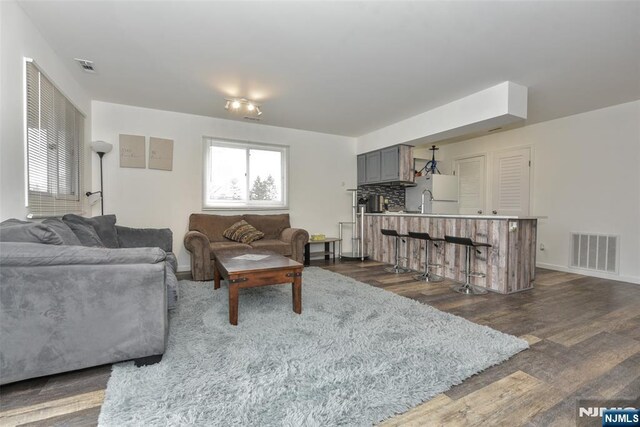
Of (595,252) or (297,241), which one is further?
(297,241)

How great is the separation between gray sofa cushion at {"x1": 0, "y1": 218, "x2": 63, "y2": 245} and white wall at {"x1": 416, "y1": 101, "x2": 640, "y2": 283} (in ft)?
20.8

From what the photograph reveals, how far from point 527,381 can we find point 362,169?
16.0 ft

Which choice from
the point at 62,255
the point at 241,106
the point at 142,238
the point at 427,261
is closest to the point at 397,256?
the point at 427,261

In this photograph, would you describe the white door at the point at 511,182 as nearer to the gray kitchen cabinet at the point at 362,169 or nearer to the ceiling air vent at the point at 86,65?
the gray kitchen cabinet at the point at 362,169

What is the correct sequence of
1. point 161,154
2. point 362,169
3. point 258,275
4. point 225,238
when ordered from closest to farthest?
point 258,275 → point 161,154 → point 225,238 → point 362,169

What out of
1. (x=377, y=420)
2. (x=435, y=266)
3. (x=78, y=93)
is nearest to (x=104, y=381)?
(x=377, y=420)

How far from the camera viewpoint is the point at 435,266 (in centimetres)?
430

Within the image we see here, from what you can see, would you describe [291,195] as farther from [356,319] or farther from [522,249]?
Answer: [522,249]

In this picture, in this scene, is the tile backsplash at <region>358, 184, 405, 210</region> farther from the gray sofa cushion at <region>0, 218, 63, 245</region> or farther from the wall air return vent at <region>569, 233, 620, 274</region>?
the gray sofa cushion at <region>0, 218, 63, 245</region>

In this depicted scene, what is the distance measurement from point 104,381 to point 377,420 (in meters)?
1.58

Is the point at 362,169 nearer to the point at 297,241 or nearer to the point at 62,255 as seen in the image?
the point at 297,241

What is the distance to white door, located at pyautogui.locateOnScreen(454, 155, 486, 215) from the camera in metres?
5.88

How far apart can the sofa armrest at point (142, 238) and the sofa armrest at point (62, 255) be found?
203cm

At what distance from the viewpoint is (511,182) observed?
5379 millimetres
